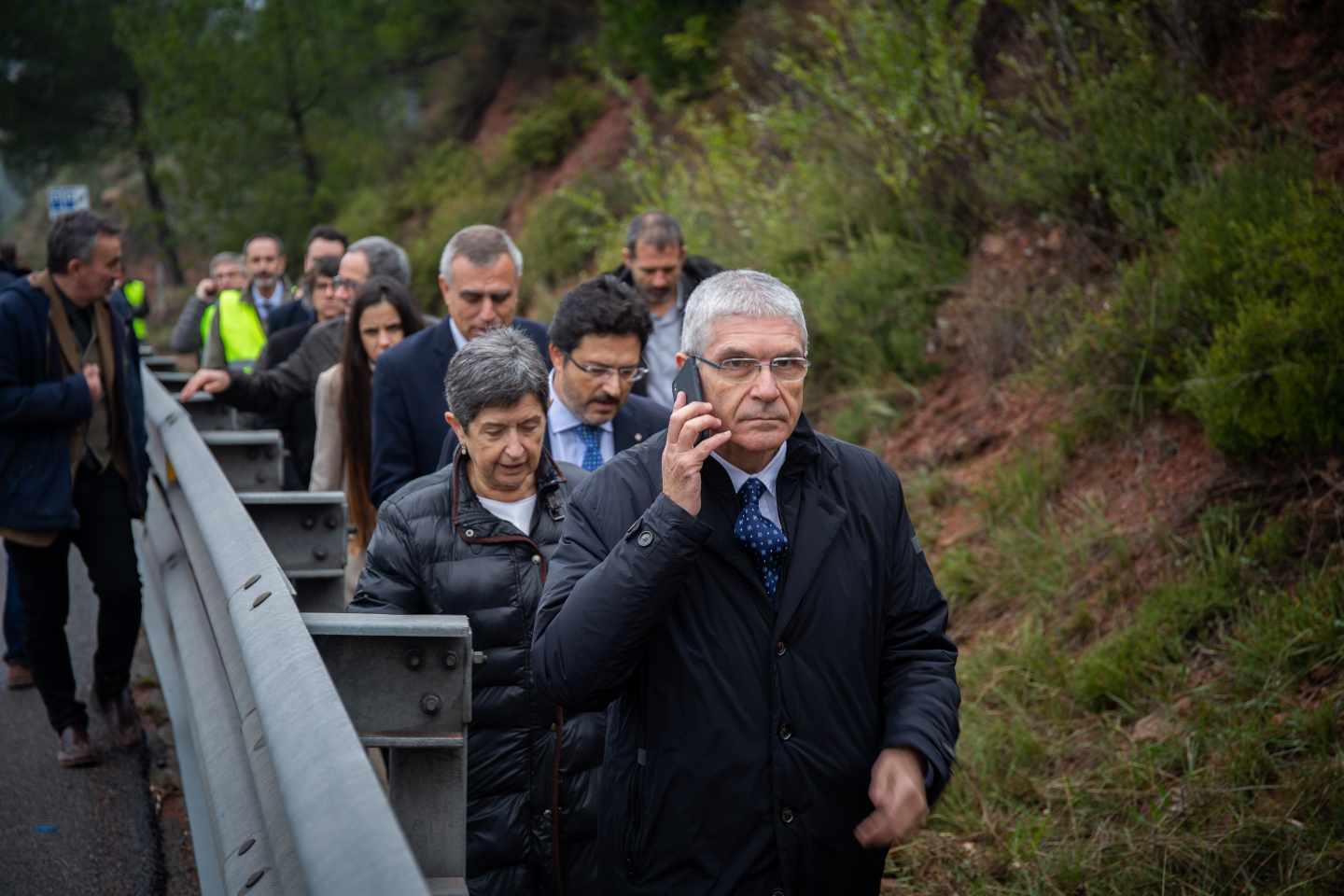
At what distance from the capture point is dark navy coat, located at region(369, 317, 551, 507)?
5848mm

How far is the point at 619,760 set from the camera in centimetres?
323

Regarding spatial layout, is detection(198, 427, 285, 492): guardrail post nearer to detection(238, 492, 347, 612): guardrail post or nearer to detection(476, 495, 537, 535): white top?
detection(238, 492, 347, 612): guardrail post

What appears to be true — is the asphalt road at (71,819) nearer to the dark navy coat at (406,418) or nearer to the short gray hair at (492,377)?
the dark navy coat at (406,418)

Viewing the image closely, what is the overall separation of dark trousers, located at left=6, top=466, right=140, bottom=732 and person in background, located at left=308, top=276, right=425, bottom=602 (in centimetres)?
89

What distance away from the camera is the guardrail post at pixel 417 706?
9.66ft

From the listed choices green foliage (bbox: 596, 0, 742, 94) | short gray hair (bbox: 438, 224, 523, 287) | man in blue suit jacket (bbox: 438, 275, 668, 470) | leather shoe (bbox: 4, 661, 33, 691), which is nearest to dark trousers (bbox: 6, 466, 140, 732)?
leather shoe (bbox: 4, 661, 33, 691)

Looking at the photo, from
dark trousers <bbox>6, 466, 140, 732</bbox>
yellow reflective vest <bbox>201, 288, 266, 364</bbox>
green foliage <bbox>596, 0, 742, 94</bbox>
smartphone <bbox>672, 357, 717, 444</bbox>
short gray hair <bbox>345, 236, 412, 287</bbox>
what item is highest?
green foliage <bbox>596, 0, 742, 94</bbox>

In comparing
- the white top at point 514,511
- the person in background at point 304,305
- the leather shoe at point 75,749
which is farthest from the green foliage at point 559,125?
the white top at point 514,511

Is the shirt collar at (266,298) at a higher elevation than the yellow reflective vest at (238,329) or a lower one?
higher

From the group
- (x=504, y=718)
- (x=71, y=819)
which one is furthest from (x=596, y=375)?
(x=71, y=819)

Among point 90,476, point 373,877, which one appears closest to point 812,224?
point 90,476

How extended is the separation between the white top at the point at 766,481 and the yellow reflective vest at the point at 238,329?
26.8ft

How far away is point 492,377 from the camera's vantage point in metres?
4.21

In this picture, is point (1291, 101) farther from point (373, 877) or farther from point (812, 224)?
point (373, 877)
